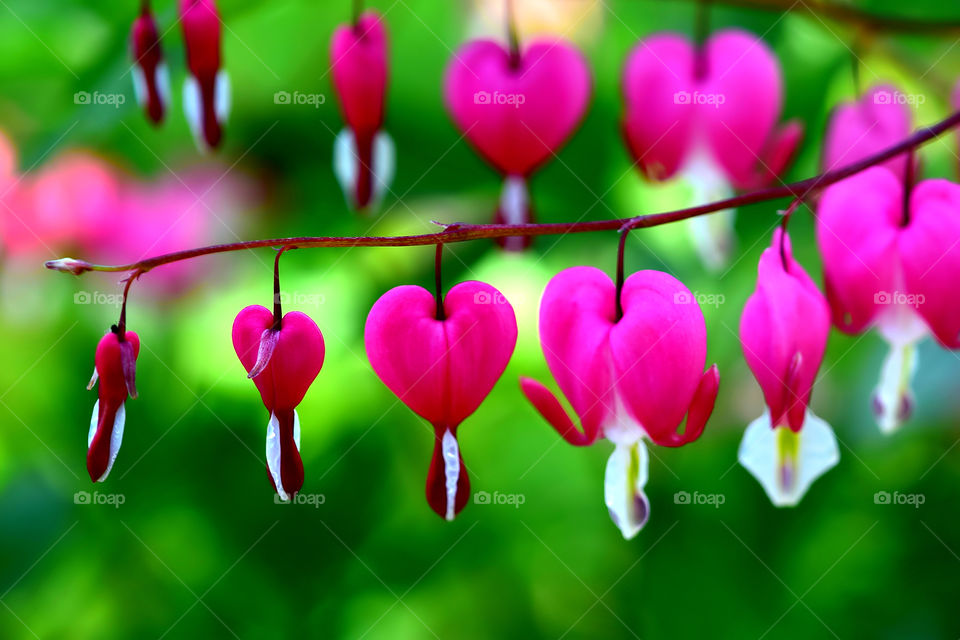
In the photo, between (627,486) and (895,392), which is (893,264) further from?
(627,486)

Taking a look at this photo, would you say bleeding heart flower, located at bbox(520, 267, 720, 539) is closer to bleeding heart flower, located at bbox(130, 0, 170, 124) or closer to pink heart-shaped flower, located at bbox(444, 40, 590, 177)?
pink heart-shaped flower, located at bbox(444, 40, 590, 177)

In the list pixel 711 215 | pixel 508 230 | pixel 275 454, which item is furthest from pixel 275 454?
pixel 711 215

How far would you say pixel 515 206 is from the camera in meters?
1.02

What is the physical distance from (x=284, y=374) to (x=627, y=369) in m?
0.28

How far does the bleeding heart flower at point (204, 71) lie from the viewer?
37.8 inches

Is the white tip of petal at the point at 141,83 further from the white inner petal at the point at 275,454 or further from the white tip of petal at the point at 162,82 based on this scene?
the white inner petal at the point at 275,454

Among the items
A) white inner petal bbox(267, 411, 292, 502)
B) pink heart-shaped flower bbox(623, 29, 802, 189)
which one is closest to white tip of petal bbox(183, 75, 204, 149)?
white inner petal bbox(267, 411, 292, 502)

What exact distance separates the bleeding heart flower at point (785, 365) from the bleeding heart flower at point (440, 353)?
0.64ft

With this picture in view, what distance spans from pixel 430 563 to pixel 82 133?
0.90 metres

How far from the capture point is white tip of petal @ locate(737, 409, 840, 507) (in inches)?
28.3

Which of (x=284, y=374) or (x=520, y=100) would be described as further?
(x=520, y=100)

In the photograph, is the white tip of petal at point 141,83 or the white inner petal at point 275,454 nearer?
the white inner petal at point 275,454

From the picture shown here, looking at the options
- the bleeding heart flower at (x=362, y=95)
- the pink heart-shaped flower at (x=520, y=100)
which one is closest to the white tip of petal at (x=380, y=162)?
the bleeding heart flower at (x=362, y=95)

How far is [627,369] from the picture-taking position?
70 cm
